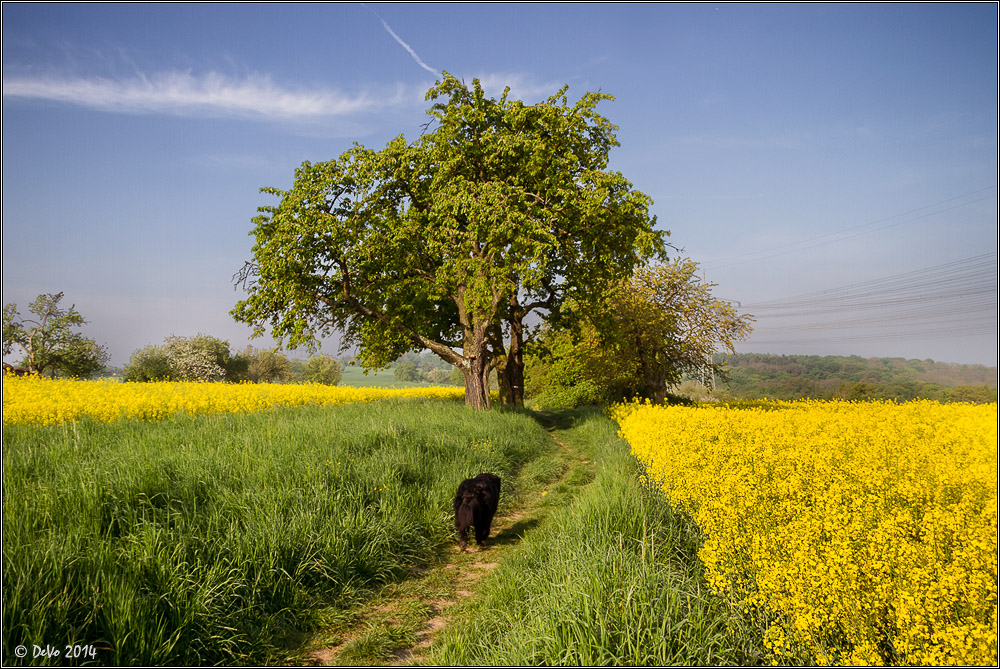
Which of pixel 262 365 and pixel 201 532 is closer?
pixel 201 532

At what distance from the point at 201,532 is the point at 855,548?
220 inches

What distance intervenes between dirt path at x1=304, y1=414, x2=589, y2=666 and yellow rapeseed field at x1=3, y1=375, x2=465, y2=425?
5003mm

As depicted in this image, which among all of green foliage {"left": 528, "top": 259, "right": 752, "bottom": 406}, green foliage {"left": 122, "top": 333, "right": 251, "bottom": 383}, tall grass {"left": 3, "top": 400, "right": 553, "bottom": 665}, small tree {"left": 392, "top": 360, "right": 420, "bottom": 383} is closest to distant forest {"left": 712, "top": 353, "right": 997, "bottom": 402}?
green foliage {"left": 528, "top": 259, "right": 752, "bottom": 406}

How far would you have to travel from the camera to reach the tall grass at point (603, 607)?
3.05m

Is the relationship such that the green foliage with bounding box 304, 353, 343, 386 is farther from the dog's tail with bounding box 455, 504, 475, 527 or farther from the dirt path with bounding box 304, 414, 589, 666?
the dirt path with bounding box 304, 414, 589, 666

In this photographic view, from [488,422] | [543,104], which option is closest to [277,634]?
[488,422]

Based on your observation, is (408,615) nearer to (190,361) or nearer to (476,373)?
(476,373)

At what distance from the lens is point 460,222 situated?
676 inches

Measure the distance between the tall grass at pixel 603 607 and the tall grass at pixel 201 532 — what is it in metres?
1.41

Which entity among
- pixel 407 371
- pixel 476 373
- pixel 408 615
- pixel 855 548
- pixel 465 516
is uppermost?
pixel 476 373

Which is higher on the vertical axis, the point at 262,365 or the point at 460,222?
the point at 460,222

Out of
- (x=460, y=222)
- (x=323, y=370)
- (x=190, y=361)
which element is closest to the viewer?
(x=460, y=222)

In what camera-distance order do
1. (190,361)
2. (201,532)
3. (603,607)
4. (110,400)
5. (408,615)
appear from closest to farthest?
(603,607) → (408,615) → (201,532) → (110,400) → (190,361)

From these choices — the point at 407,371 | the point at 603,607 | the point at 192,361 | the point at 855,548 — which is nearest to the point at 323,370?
the point at 192,361
